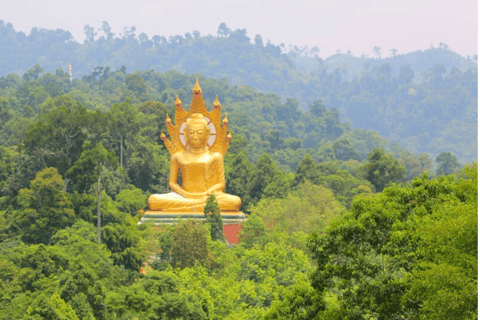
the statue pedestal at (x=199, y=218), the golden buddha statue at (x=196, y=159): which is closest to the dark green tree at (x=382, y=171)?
the golden buddha statue at (x=196, y=159)

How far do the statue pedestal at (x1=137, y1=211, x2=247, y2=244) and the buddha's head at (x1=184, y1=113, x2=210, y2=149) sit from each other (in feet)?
9.20

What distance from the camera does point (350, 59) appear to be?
18300 centimetres

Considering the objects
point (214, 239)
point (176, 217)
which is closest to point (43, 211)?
point (214, 239)

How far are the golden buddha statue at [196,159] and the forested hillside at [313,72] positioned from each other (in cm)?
7367

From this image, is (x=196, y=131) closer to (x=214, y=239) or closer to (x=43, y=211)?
(x=214, y=239)

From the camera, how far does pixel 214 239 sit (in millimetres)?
29297

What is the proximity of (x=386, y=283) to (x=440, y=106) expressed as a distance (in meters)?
103

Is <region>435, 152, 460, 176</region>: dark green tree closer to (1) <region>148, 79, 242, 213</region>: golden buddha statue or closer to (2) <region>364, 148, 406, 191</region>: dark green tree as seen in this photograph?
(2) <region>364, 148, 406, 191</region>: dark green tree

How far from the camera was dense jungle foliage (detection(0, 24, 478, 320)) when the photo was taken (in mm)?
13859

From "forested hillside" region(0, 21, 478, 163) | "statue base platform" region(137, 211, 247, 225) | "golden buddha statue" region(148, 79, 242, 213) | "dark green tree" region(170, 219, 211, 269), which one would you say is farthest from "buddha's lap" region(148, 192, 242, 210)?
"forested hillside" region(0, 21, 478, 163)

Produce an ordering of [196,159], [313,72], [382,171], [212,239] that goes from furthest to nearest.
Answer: [313,72]
[382,171]
[196,159]
[212,239]

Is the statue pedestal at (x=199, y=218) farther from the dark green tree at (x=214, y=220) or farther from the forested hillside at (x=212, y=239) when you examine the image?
the dark green tree at (x=214, y=220)

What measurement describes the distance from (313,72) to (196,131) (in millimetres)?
121076

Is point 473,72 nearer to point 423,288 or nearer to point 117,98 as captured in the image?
point 117,98
